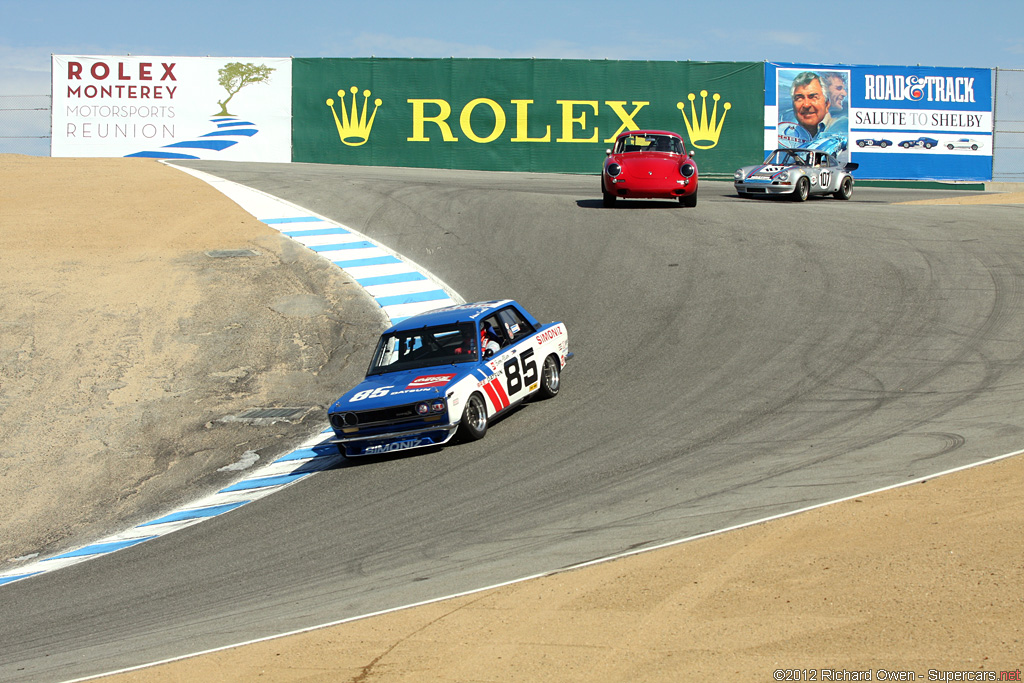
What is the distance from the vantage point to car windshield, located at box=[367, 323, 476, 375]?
425 inches

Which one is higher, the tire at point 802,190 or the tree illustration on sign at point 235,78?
the tree illustration on sign at point 235,78

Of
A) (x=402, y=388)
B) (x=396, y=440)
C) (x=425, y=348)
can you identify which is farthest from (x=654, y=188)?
(x=396, y=440)

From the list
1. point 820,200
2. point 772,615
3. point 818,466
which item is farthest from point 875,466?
point 820,200

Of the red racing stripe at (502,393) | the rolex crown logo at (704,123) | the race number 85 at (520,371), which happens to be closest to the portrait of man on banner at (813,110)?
the rolex crown logo at (704,123)

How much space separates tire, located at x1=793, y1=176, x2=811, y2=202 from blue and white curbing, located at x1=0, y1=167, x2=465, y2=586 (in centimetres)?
1021

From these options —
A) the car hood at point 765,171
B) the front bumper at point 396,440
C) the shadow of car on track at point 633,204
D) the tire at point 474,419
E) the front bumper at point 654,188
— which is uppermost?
the car hood at point 765,171

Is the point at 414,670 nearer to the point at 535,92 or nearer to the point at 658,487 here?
the point at 658,487

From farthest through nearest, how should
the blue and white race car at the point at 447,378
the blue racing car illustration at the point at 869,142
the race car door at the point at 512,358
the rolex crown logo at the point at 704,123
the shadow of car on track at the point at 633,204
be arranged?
the blue racing car illustration at the point at 869,142 → the rolex crown logo at the point at 704,123 → the shadow of car on track at the point at 633,204 → the race car door at the point at 512,358 → the blue and white race car at the point at 447,378

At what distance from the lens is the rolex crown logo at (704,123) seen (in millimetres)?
31172

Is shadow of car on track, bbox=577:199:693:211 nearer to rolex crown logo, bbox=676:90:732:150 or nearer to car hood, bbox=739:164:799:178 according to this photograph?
car hood, bbox=739:164:799:178

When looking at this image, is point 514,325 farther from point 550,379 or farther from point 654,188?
point 654,188

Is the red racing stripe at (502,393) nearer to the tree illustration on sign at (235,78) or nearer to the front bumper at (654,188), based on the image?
the front bumper at (654,188)

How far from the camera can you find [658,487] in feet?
26.5

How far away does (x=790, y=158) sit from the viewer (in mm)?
23344
